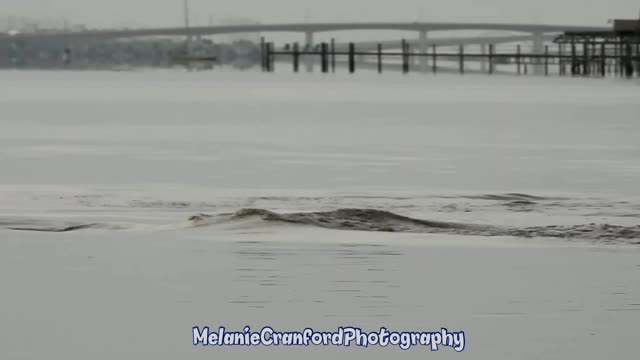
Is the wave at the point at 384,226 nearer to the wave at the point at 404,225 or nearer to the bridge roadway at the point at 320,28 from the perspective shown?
the wave at the point at 404,225

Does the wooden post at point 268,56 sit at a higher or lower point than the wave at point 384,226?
lower

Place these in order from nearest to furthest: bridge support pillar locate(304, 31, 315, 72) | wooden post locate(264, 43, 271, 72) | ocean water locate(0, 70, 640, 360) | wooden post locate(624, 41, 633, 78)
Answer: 1. ocean water locate(0, 70, 640, 360)
2. wooden post locate(624, 41, 633, 78)
3. wooden post locate(264, 43, 271, 72)
4. bridge support pillar locate(304, 31, 315, 72)

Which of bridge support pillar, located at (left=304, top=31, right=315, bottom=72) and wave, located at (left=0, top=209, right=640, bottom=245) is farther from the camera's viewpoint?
bridge support pillar, located at (left=304, top=31, right=315, bottom=72)

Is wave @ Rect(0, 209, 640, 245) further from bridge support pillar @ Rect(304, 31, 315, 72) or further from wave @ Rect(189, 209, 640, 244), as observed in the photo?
bridge support pillar @ Rect(304, 31, 315, 72)

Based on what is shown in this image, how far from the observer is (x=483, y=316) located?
234 inches

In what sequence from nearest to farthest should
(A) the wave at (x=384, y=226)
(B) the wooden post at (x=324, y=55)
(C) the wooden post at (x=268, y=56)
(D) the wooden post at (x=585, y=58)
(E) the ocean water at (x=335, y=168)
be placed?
(A) the wave at (x=384, y=226)
(E) the ocean water at (x=335, y=168)
(D) the wooden post at (x=585, y=58)
(B) the wooden post at (x=324, y=55)
(C) the wooden post at (x=268, y=56)

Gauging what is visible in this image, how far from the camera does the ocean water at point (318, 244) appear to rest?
5.74 metres

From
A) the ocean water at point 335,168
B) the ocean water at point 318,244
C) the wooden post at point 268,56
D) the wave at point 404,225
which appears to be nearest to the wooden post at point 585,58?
the wooden post at point 268,56

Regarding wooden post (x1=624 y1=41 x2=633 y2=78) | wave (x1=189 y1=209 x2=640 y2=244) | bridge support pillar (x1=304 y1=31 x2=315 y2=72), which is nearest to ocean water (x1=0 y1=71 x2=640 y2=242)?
wave (x1=189 y1=209 x2=640 y2=244)

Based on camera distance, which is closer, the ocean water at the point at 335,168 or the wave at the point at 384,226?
the wave at the point at 384,226

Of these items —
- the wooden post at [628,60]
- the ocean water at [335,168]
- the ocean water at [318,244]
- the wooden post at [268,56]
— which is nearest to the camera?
the ocean water at [318,244]

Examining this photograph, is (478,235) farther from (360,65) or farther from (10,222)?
(360,65)

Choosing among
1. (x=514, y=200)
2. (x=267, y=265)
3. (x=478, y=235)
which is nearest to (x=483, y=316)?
(x=267, y=265)

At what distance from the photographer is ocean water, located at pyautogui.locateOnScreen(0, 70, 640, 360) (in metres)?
5.74
